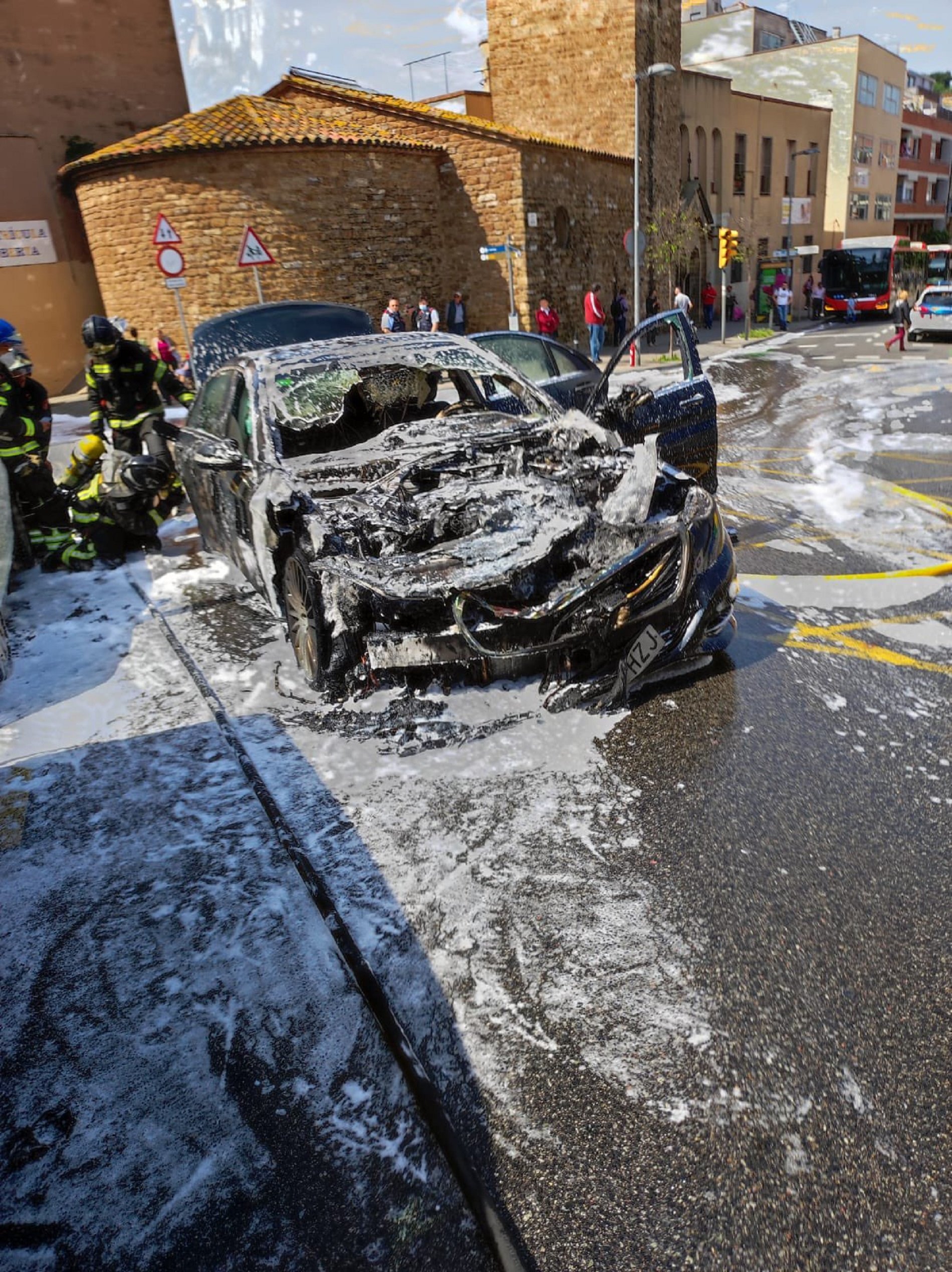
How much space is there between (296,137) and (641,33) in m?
14.6

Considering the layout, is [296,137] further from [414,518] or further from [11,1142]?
[11,1142]

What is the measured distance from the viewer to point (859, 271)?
31.6m

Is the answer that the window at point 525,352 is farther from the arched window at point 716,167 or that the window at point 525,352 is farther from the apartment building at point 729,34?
the apartment building at point 729,34

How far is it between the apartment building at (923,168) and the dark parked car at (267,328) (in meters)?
58.5

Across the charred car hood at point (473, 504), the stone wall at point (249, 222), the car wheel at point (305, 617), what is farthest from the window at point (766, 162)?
the car wheel at point (305, 617)

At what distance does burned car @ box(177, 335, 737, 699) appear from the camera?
3.66 m

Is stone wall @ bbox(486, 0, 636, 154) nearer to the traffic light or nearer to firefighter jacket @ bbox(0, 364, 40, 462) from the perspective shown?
the traffic light

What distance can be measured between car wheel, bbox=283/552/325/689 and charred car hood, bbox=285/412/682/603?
21cm

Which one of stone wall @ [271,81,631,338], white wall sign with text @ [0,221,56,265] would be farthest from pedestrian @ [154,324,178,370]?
stone wall @ [271,81,631,338]

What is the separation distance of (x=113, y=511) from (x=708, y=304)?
2738 cm

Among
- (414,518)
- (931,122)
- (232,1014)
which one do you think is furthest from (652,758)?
(931,122)

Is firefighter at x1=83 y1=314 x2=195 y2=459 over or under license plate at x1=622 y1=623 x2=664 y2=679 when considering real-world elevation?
over

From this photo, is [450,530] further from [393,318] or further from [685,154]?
[685,154]

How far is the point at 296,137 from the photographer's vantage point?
1902 centimetres
